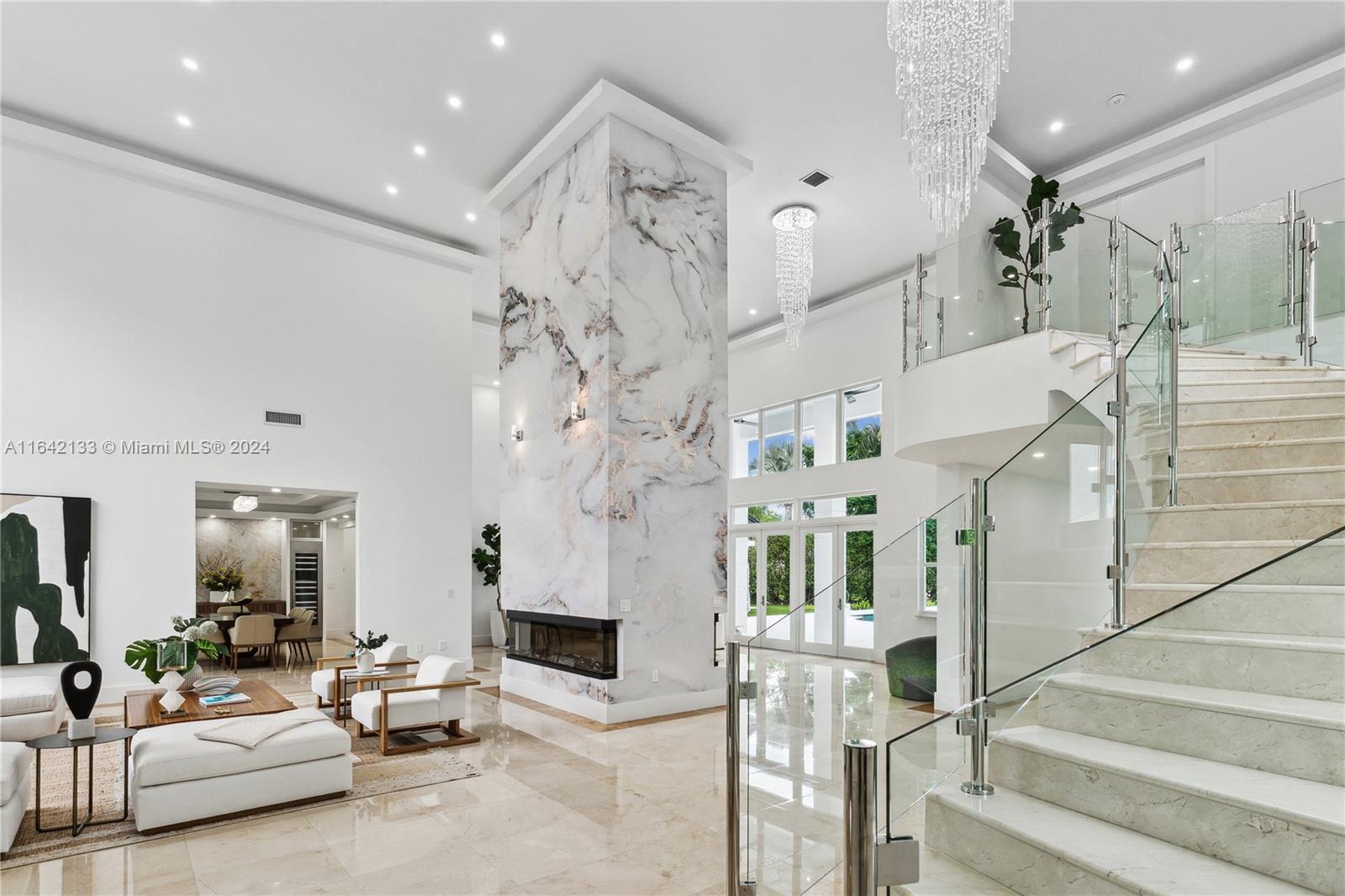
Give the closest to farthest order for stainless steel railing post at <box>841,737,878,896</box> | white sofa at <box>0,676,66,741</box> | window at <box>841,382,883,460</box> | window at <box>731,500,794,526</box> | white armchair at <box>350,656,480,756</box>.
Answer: stainless steel railing post at <box>841,737,878,896</box>
white sofa at <box>0,676,66,741</box>
white armchair at <box>350,656,480,756</box>
window at <box>841,382,883,460</box>
window at <box>731,500,794,526</box>

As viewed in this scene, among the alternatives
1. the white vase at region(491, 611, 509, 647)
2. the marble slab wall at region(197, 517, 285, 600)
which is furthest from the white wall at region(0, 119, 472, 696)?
the marble slab wall at region(197, 517, 285, 600)

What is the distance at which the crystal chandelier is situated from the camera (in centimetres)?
519

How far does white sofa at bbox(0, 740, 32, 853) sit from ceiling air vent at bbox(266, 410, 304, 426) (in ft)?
18.2

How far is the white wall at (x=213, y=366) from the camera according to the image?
25.7 ft

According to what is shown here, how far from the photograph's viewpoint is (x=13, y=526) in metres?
→ 7.38

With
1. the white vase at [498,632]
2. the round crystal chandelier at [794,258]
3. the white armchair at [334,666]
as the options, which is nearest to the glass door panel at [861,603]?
the white armchair at [334,666]

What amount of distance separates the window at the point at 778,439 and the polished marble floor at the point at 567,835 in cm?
928

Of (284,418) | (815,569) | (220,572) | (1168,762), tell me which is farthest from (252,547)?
(1168,762)

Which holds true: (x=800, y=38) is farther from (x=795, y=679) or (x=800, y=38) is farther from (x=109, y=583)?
(x=109, y=583)

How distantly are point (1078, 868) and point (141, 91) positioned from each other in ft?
32.2

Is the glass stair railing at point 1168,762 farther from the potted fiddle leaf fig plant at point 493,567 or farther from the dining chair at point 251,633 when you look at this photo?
the potted fiddle leaf fig plant at point 493,567

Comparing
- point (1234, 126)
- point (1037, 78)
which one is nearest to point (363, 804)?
point (1037, 78)

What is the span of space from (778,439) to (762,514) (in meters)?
1.50

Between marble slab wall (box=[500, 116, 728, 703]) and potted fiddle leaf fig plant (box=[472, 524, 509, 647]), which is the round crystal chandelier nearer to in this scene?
marble slab wall (box=[500, 116, 728, 703])
